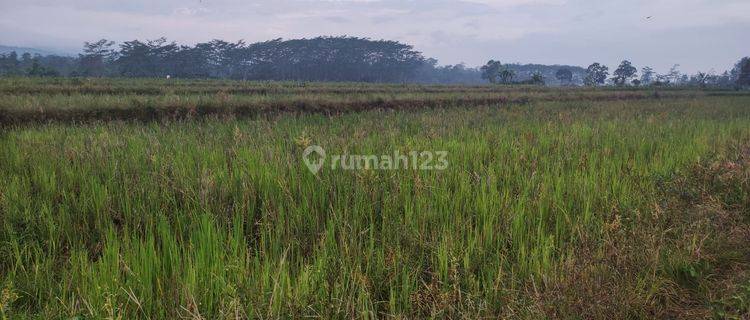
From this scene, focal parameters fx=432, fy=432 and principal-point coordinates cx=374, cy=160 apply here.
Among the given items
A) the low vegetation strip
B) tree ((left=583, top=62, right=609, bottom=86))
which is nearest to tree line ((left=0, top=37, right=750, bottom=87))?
tree ((left=583, top=62, right=609, bottom=86))

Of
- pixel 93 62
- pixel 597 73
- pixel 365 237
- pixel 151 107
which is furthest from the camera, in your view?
pixel 597 73

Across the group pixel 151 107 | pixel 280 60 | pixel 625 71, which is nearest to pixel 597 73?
pixel 625 71

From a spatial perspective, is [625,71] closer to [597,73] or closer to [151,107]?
[597,73]

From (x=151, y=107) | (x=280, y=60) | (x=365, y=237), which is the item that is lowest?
(x=365, y=237)

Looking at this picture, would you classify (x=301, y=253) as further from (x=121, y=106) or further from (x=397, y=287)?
(x=121, y=106)

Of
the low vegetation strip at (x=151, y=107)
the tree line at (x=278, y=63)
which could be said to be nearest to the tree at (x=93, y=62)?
the tree line at (x=278, y=63)

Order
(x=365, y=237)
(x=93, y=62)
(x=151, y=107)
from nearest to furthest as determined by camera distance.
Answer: (x=365, y=237)
(x=151, y=107)
(x=93, y=62)

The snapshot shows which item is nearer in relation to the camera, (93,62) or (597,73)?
(93,62)

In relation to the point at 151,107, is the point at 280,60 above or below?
above

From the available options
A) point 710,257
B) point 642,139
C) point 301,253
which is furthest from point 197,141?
point 642,139

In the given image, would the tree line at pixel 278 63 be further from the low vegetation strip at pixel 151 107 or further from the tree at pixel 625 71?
the low vegetation strip at pixel 151 107

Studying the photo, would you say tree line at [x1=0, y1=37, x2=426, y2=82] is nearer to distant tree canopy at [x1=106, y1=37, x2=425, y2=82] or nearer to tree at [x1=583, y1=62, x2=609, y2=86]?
distant tree canopy at [x1=106, y1=37, x2=425, y2=82]

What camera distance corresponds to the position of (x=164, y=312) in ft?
4.94

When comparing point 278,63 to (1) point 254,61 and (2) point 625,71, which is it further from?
(2) point 625,71
